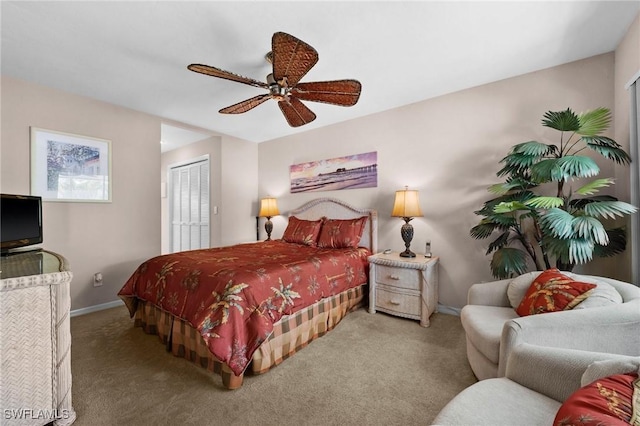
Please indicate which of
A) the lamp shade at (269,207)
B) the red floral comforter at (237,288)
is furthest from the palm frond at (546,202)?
the lamp shade at (269,207)

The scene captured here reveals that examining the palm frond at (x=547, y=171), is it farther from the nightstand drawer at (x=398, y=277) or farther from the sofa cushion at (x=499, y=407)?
the sofa cushion at (x=499, y=407)

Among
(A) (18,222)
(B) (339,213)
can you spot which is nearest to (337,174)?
(B) (339,213)

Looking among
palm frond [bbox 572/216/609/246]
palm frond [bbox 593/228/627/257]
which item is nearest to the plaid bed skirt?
A: palm frond [bbox 572/216/609/246]

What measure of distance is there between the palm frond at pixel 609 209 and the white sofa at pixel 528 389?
113 centimetres

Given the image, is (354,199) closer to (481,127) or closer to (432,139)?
(432,139)

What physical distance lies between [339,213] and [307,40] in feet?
7.20

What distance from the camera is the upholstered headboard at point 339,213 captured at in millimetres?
3324

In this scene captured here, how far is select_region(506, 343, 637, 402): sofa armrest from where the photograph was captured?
0.95 meters

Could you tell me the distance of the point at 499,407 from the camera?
915 millimetres

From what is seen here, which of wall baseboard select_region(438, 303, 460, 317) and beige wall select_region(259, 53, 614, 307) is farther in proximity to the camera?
wall baseboard select_region(438, 303, 460, 317)

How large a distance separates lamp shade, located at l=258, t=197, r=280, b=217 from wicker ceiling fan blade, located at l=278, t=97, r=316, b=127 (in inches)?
75.5

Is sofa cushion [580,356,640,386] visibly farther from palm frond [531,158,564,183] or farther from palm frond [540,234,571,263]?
palm frond [531,158,564,183]

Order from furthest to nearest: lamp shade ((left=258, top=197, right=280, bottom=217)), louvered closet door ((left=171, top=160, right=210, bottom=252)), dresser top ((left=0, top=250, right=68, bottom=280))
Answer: louvered closet door ((left=171, top=160, right=210, bottom=252)) < lamp shade ((left=258, top=197, right=280, bottom=217)) < dresser top ((left=0, top=250, right=68, bottom=280))

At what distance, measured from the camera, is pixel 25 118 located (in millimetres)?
2562
